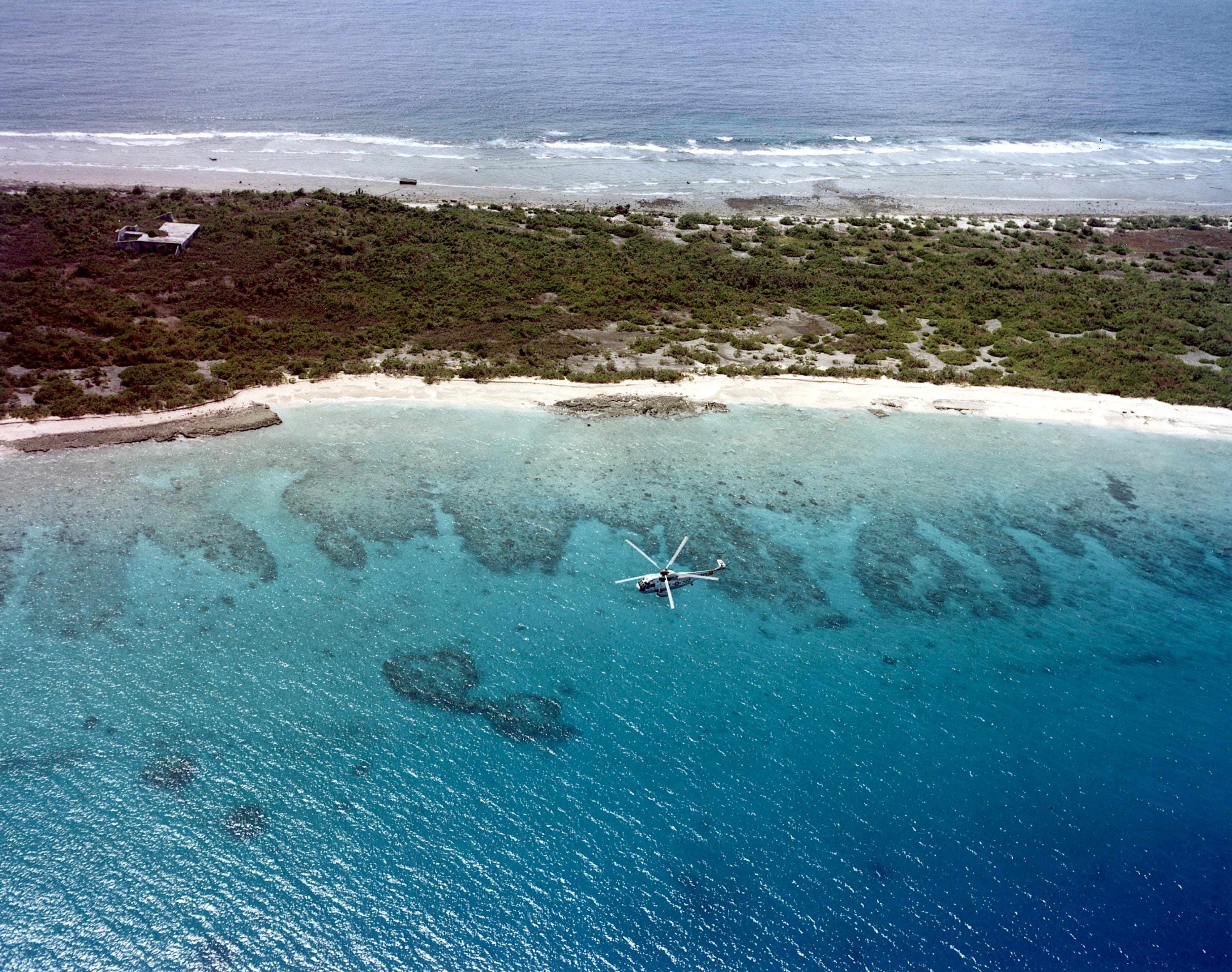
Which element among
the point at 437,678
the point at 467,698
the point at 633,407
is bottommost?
the point at 467,698

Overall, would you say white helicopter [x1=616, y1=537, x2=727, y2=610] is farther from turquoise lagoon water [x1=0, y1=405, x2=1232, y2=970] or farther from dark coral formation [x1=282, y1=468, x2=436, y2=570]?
dark coral formation [x1=282, y1=468, x2=436, y2=570]

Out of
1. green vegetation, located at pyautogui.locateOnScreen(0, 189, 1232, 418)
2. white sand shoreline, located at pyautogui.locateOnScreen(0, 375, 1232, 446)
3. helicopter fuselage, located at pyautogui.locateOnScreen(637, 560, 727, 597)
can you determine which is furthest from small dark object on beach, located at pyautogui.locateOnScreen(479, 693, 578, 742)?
green vegetation, located at pyautogui.locateOnScreen(0, 189, 1232, 418)

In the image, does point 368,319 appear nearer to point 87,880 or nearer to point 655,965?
point 87,880

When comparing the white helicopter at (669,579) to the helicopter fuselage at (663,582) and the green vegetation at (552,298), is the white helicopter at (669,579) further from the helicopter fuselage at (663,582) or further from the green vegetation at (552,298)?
the green vegetation at (552,298)

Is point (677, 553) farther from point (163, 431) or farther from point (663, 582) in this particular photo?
point (163, 431)

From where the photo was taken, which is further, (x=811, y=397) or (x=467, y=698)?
(x=811, y=397)

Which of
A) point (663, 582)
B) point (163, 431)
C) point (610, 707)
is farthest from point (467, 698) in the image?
point (163, 431)

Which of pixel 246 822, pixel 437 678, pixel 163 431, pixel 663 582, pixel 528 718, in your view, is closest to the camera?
pixel 246 822
